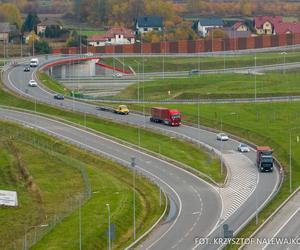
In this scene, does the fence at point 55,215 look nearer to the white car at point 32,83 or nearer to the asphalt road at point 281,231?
the asphalt road at point 281,231

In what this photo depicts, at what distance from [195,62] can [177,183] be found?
9203 centimetres

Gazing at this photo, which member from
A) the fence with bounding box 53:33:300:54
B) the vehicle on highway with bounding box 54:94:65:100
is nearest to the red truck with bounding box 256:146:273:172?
the vehicle on highway with bounding box 54:94:65:100

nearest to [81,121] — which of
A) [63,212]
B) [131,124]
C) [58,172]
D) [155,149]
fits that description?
[131,124]

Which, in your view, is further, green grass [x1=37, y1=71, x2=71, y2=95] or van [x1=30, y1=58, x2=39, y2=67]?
van [x1=30, y1=58, x2=39, y2=67]

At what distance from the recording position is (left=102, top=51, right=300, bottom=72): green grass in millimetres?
168250

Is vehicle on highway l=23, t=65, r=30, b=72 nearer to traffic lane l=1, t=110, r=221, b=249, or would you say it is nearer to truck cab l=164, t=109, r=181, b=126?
traffic lane l=1, t=110, r=221, b=249

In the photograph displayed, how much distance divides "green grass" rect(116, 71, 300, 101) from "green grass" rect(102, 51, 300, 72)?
12357mm

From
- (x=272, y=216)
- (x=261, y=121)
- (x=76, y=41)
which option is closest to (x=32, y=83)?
(x=261, y=121)

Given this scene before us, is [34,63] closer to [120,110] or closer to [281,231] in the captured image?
[120,110]

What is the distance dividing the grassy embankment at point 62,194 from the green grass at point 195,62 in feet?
235

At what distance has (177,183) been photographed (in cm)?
8038

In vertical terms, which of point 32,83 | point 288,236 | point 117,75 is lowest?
point 288,236

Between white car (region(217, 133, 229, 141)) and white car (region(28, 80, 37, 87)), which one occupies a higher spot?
white car (region(28, 80, 37, 87))

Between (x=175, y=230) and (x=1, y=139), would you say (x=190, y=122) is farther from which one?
(x=175, y=230)
